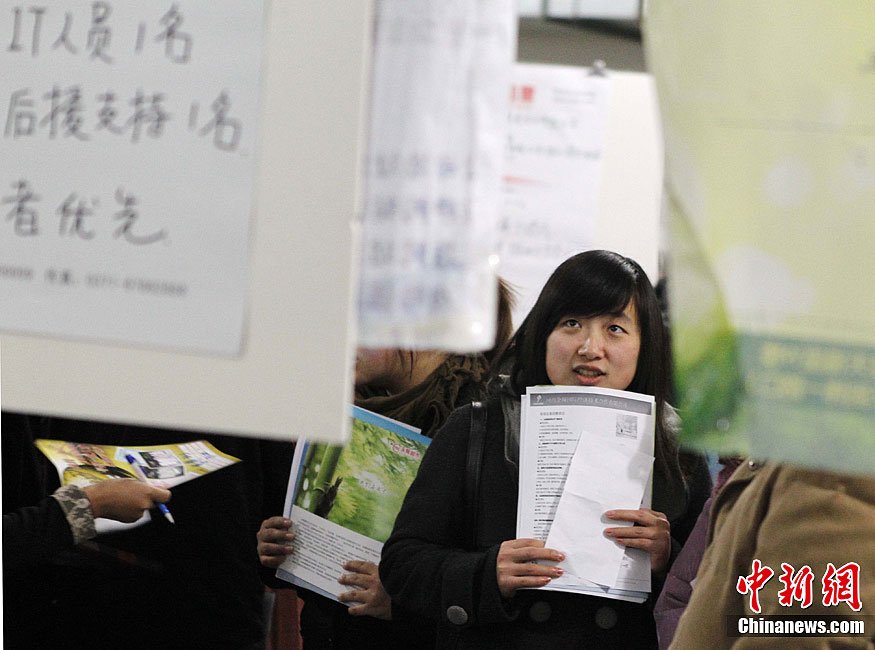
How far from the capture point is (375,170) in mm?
909

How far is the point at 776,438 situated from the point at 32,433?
1.53 meters

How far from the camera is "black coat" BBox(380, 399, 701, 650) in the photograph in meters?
1.74

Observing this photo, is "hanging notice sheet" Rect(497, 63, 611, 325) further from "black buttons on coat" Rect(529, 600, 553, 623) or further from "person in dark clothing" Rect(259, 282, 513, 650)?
"black buttons on coat" Rect(529, 600, 553, 623)

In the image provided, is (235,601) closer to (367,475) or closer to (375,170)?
(367,475)

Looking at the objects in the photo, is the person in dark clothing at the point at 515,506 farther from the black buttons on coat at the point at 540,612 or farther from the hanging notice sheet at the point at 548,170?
the hanging notice sheet at the point at 548,170

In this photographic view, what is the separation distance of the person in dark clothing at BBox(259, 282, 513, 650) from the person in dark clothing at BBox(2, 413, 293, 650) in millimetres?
119

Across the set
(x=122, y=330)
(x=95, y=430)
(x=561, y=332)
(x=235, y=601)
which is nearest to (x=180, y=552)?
(x=235, y=601)

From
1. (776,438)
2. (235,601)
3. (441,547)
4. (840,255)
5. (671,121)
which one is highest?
(671,121)

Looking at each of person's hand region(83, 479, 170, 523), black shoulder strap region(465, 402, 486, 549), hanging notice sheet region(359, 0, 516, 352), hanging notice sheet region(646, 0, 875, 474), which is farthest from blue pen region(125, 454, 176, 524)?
hanging notice sheet region(646, 0, 875, 474)

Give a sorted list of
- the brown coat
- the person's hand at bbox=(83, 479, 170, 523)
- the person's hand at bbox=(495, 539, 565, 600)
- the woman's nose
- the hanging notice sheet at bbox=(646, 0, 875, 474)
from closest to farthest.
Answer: the hanging notice sheet at bbox=(646, 0, 875, 474), the brown coat, the person's hand at bbox=(495, 539, 565, 600), the woman's nose, the person's hand at bbox=(83, 479, 170, 523)

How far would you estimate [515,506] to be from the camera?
5.97ft

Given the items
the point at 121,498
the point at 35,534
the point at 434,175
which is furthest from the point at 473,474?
the point at 434,175

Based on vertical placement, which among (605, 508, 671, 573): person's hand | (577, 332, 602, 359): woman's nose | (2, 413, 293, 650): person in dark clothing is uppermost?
(577, 332, 602, 359): woman's nose

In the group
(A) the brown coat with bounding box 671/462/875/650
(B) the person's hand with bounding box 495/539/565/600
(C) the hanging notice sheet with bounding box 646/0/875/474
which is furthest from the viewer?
(B) the person's hand with bounding box 495/539/565/600
